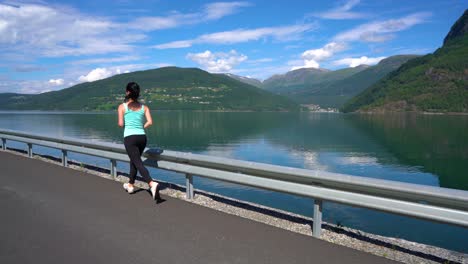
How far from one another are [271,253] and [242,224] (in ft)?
3.86

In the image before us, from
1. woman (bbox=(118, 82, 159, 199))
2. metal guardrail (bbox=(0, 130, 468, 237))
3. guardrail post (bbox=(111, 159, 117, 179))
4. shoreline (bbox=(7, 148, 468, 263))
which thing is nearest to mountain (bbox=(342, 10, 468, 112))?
guardrail post (bbox=(111, 159, 117, 179))

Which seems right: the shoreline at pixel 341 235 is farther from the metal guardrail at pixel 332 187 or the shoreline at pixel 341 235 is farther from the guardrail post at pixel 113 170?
the guardrail post at pixel 113 170

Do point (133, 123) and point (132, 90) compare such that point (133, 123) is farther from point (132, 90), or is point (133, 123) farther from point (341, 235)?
point (341, 235)

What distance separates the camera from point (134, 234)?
5238 millimetres

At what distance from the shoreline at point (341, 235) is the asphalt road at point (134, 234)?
A: 0.26 metres

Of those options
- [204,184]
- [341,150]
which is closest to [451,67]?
[341,150]

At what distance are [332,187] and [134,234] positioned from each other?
2.76m

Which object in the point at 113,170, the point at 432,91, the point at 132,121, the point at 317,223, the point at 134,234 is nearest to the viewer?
the point at 134,234

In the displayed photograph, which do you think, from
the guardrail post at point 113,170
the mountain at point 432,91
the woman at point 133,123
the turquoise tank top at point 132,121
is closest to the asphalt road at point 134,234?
the woman at point 133,123

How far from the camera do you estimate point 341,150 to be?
3216 centimetres

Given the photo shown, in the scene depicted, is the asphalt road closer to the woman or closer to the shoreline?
the shoreline

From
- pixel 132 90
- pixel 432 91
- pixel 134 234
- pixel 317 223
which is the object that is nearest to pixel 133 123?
pixel 132 90

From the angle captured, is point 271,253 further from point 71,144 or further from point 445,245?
point 71,144

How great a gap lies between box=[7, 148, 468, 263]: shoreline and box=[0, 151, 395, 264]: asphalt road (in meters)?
0.26
